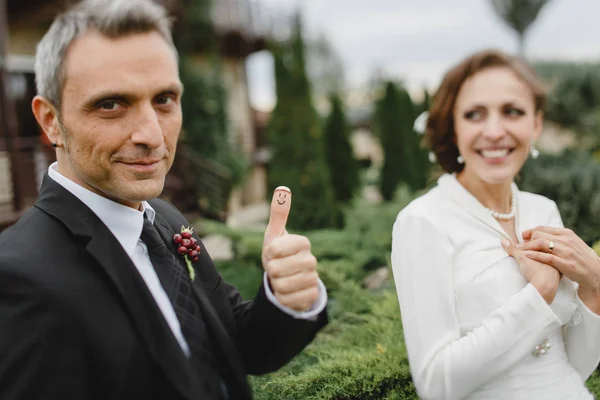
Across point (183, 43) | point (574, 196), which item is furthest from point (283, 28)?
point (574, 196)

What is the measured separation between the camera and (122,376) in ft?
3.94

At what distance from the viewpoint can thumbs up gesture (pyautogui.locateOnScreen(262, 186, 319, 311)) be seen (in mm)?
1288

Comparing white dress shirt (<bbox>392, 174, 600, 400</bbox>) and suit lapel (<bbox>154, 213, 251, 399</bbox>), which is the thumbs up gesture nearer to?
suit lapel (<bbox>154, 213, 251, 399</bbox>)

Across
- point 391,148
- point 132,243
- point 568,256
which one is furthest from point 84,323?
point 391,148

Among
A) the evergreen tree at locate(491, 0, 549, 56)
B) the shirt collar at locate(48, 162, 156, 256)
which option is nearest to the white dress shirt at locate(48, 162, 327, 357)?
the shirt collar at locate(48, 162, 156, 256)

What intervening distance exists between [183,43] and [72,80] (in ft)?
41.7

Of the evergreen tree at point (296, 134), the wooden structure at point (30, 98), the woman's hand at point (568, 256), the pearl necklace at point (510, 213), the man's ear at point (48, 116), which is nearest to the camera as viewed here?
the man's ear at point (48, 116)

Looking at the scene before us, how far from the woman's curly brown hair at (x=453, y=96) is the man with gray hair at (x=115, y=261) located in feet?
3.71

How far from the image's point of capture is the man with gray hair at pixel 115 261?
116cm

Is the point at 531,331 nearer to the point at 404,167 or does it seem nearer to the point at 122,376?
the point at 122,376

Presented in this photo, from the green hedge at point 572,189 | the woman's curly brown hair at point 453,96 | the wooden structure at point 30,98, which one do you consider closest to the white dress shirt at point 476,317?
the woman's curly brown hair at point 453,96

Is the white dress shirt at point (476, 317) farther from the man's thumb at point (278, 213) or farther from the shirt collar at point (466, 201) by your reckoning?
the man's thumb at point (278, 213)

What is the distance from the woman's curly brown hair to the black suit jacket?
3.86ft

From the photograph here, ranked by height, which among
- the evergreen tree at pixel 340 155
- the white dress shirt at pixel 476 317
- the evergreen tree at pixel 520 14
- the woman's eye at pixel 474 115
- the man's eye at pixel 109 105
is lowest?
the evergreen tree at pixel 340 155
